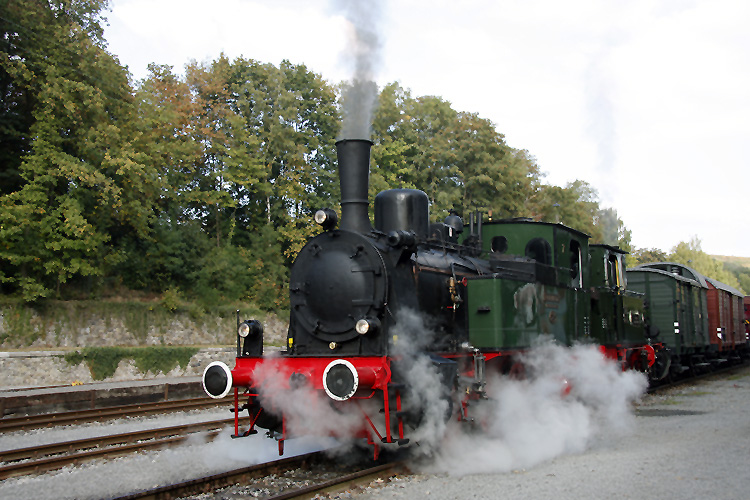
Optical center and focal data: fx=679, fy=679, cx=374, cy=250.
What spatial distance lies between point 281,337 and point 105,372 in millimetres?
10617

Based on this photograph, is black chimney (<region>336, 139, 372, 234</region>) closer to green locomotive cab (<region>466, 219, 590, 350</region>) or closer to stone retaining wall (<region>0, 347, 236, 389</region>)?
green locomotive cab (<region>466, 219, 590, 350</region>)

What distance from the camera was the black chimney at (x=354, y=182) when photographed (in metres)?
7.94

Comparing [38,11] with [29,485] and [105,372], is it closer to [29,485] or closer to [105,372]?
[105,372]

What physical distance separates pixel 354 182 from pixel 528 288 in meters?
2.93

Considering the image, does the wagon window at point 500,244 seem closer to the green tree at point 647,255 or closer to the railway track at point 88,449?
the railway track at point 88,449

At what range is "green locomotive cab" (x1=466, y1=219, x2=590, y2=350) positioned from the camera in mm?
8711

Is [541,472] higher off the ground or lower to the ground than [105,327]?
→ lower

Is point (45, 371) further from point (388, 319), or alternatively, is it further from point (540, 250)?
point (388, 319)

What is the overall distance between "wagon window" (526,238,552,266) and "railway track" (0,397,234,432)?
7.36m

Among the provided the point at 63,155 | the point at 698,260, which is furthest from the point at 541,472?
the point at 698,260

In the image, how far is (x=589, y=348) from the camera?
10.8 meters

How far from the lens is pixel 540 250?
10289 mm

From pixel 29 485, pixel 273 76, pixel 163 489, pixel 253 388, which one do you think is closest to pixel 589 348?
pixel 253 388

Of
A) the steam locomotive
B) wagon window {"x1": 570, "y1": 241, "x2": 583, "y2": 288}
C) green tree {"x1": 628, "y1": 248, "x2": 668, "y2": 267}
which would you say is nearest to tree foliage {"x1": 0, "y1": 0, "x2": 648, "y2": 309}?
wagon window {"x1": 570, "y1": 241, "x2": 583, "y2": 288}
